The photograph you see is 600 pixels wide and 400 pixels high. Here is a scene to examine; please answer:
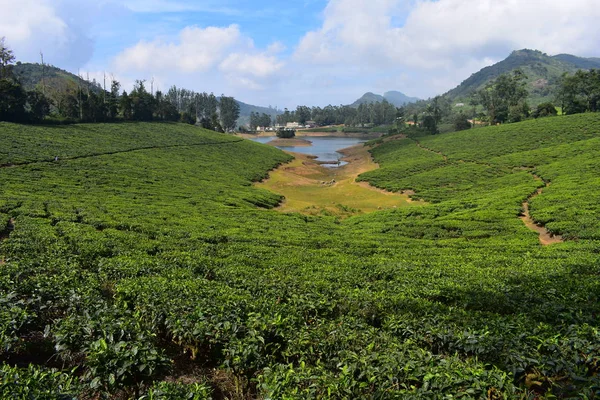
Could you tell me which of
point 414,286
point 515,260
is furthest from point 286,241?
point 515,260

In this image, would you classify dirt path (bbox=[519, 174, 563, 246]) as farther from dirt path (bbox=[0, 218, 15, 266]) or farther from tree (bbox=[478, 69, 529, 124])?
tree (bbox=[478, 69, 529, 124])

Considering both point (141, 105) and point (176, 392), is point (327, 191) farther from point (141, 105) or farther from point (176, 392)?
point (141, 105)

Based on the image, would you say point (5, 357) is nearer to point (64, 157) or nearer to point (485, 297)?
point (485, 297)

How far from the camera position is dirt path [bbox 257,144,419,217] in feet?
135

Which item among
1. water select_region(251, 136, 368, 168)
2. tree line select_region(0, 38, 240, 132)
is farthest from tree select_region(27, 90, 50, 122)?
water select_region(251, 136, 368, 168)

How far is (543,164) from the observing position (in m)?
47.8

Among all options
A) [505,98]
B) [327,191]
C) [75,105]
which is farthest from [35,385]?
[505,98]

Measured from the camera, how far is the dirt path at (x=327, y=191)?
41062mm

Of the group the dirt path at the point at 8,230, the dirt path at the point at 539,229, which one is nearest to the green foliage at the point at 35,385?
the dirt path at the point at 8,230

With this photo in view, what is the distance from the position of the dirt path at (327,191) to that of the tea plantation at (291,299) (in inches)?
312

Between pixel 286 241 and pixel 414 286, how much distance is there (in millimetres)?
9759

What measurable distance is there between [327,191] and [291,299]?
41.4m

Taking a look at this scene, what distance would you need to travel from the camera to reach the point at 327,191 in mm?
51312

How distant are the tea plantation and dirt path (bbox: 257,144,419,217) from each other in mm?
7917
